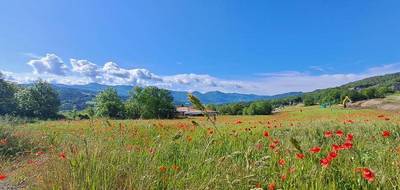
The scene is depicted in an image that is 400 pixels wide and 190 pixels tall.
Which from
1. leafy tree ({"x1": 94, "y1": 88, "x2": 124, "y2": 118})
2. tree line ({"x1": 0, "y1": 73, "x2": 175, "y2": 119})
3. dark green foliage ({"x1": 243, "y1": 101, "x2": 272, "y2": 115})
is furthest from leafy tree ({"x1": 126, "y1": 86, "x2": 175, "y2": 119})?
dark green foliage ({"x1": 243, "y1": 101, "x2": 272, "y2": 115})

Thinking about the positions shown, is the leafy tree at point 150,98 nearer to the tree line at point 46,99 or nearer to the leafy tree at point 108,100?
the tree line at point 46,99

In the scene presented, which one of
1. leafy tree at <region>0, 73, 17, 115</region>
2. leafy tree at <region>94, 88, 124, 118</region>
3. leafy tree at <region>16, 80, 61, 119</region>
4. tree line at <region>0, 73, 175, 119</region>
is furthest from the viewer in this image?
leafy tree at <region>16, 80, 61, 119</region>

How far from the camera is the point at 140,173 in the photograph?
332 centimetres

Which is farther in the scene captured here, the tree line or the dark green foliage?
the dark green foliage

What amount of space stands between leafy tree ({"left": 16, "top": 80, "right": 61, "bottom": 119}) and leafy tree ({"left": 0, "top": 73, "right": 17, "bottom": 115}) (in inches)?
44.0

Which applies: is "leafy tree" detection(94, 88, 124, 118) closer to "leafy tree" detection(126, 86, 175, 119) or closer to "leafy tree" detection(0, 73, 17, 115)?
"leafy tree" detection(126, 86, 175, 119)

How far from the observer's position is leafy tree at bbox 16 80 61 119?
7475cm

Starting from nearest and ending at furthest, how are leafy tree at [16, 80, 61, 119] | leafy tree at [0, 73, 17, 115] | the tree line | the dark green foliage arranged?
the tree line → leafy tree at [0, 73, 17, 115] → leafy tree at [16, 80, 61, 119] → the dark green foliage

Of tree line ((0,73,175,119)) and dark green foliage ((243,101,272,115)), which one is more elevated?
tree line ((0,73,175,119))

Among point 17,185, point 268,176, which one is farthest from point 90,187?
point 17,185

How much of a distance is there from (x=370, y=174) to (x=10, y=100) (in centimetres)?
7968

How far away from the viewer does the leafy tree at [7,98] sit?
2822 inches

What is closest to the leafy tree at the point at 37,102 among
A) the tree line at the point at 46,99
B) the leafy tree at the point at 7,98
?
the tree line at the point at 46,99

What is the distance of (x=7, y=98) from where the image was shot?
73.8 meters
